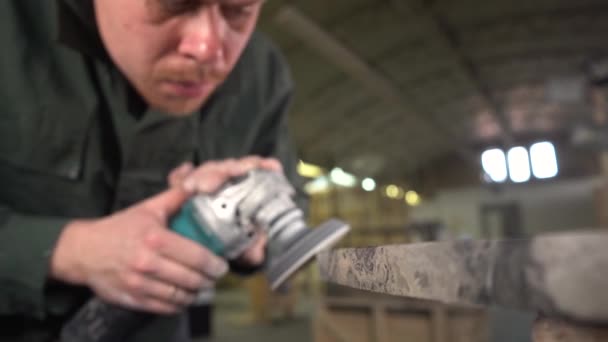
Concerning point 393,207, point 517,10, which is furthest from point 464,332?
point 393,207

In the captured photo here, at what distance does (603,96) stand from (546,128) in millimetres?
6424

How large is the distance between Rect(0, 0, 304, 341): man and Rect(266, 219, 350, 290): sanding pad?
0.12 meters

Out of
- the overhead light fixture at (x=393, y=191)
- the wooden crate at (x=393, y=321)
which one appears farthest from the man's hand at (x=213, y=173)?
the overhead light fixture at (x=393, y=191)

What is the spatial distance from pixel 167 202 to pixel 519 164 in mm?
8811

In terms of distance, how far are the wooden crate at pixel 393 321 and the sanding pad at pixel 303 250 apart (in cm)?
154

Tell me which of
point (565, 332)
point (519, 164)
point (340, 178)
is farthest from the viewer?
point (519, 164)

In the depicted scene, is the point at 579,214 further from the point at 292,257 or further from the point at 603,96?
the point at 292,257

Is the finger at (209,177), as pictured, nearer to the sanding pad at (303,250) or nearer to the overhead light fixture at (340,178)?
the sanding pad at (303,250)

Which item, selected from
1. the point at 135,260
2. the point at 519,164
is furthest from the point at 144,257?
the point at 519,164

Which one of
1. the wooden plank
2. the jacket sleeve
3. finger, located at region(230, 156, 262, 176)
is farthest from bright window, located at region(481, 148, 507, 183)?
the wooden plank

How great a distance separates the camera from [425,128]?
7.86 metres

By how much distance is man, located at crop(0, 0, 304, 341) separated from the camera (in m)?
0.71

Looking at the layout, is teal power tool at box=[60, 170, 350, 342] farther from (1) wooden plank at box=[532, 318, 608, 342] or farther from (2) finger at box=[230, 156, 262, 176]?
(1) wooden plank at box=[532, 318, 608, 342]

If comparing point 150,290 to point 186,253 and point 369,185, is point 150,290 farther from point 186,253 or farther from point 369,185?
point 369,185
